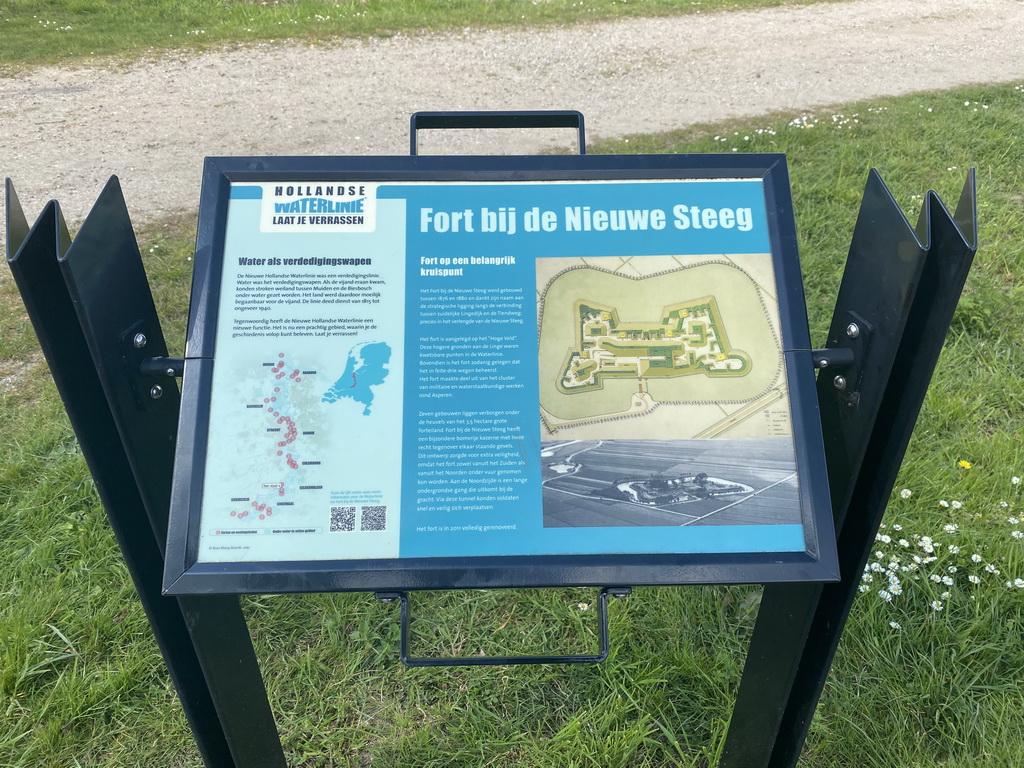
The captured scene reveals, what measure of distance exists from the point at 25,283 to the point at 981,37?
9467 mm

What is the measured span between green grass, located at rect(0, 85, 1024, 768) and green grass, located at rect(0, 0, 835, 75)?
18.7 ft

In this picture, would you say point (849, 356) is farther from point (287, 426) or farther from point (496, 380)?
point (287, 426)

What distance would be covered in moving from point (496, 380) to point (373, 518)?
33cm

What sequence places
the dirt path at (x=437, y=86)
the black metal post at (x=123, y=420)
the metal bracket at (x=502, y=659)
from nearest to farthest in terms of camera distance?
the black metal post at (x=123, y=420)
the metal bracket at (x=502, y=659)
the dirt path at (x=437, y=86)

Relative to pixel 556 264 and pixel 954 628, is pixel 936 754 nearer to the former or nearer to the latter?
pixel 954 628

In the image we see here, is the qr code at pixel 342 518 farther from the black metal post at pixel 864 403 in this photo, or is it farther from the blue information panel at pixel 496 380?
the black metal post at pixel 864 403

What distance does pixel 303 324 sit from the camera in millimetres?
1460

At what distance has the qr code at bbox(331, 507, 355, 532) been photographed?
1385mm

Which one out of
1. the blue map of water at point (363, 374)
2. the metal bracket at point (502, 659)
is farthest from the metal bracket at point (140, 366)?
the metal bracket at point (502, 659)

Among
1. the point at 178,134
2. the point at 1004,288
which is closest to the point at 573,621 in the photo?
the point at 1004,288

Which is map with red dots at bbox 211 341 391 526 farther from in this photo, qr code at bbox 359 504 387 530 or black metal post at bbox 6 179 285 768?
black metal post at bbox 6 179 285 768

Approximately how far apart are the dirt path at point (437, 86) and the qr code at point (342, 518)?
408 centimetres

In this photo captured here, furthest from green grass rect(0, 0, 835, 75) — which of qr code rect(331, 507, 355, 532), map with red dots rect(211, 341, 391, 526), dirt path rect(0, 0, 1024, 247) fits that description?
qr code rect(331, 507, 355, 532)

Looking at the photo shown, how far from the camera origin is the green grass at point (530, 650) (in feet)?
7.04
